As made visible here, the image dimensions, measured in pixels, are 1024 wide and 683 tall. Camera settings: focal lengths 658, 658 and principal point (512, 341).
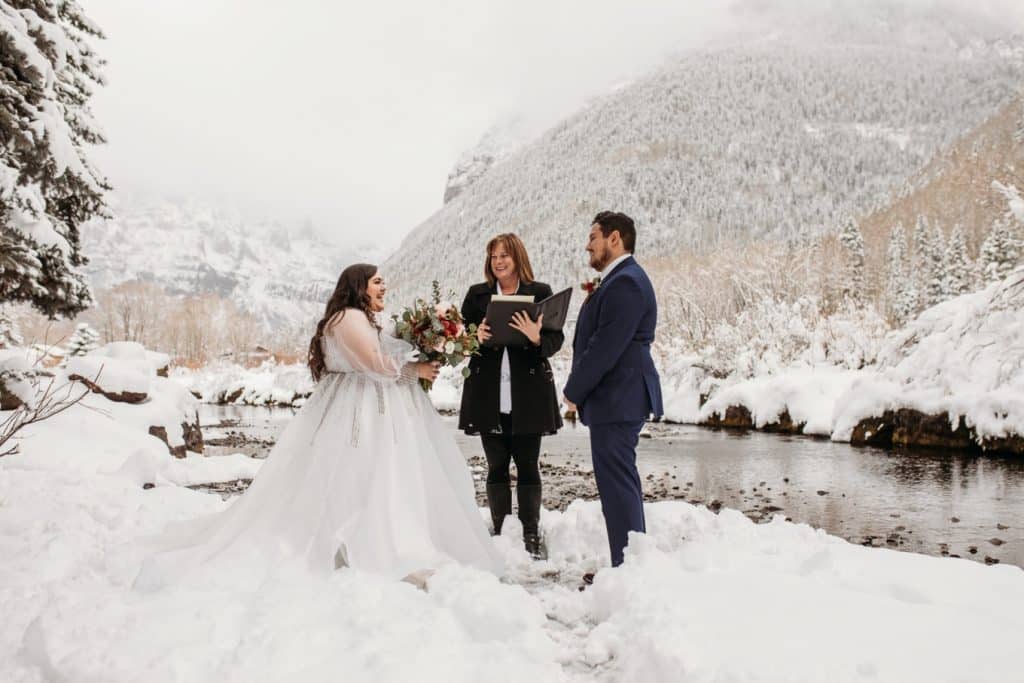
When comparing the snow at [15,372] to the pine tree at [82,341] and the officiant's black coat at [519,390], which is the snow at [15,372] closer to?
the officiant's black coat at [519,390]

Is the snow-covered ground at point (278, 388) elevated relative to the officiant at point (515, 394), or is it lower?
lower

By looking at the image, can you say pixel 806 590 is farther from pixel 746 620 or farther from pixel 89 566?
pixel 89 566

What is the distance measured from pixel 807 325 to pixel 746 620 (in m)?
25.5

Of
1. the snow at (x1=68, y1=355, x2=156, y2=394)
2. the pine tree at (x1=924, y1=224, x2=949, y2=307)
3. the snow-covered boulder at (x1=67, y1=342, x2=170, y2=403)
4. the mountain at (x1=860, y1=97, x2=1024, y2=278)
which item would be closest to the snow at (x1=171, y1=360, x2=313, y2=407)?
the snow-covered boulder at (x1=67, y1=342, x2=170, y2=403)

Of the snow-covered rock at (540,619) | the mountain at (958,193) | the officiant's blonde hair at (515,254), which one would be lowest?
the snow-covered rock at (540,619)

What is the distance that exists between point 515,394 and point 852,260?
6254cm

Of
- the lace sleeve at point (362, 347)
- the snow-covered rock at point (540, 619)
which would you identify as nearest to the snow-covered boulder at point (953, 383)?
the snow-covered rock at point (540, 619)

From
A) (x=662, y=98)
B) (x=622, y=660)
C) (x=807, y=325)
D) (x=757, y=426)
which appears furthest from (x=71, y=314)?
(x=662, y=98)

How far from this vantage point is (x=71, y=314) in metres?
9.02

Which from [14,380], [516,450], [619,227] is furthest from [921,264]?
[14,380]

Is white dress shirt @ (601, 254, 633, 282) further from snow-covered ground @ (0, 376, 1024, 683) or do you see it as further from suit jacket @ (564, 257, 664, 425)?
snow-covered ground @ (0, 376, 1024, 683)

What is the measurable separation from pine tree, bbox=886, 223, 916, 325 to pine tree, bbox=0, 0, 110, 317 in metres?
49.5

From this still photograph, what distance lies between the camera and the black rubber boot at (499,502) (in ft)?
18.1

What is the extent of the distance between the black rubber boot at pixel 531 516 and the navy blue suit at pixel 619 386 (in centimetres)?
96
